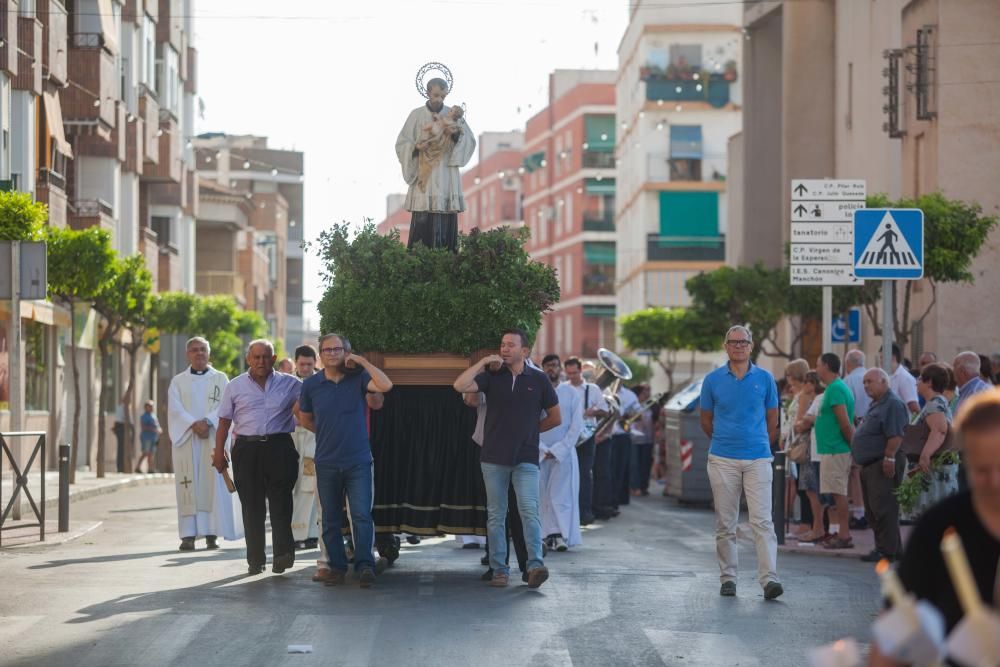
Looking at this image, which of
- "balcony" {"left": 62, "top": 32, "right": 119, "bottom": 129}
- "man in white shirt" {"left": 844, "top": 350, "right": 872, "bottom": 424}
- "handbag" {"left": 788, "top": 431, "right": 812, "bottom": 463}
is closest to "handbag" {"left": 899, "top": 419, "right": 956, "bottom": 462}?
"handbag" {"left": 788, "top": 431, "right": 812, "bottom": 463}

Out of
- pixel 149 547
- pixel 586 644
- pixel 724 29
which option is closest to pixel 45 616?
pixel 586 644

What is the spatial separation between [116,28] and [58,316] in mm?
8117

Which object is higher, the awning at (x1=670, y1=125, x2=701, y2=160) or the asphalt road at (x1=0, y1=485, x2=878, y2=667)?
the awning at (x1=670, y1=125, x2=701, y2=160)

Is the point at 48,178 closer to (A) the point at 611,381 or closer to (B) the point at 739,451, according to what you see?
(A) the point at 611,381

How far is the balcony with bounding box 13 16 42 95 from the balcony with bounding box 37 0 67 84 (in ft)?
2.48

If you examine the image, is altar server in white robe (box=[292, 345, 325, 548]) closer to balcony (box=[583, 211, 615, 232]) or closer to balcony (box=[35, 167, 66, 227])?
balcony (box=[35, 167, 66, 227])

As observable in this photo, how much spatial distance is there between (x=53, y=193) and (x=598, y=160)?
69.4m

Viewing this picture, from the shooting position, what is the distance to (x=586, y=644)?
34.8 ft

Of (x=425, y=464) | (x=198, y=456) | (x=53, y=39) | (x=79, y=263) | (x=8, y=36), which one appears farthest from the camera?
(x=53, y=39)

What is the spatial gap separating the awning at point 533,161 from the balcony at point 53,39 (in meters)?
76.2

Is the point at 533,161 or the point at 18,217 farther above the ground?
the point at 533,161

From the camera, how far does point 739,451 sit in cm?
1355

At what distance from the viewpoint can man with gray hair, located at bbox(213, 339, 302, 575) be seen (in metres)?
14.5

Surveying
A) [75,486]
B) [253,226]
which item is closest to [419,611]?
[75,486]
